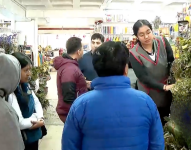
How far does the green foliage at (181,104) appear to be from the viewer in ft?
5.89

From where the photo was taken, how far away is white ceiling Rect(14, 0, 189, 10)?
10.7 m

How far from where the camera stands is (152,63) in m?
2.13

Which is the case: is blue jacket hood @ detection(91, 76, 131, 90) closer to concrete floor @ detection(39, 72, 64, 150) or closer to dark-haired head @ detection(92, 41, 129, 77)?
dark-haired head @ detection(92, 41, 129, 77)

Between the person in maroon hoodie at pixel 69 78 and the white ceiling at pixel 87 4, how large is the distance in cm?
825

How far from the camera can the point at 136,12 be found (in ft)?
41.1

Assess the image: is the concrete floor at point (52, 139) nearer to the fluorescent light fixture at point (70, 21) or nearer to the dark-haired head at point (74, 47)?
the dark-haired head at point (74, 47)

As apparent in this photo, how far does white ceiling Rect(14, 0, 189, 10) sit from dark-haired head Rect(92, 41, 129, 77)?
955 centimetres

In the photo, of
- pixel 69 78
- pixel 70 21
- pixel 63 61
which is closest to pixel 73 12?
pixel 70 21

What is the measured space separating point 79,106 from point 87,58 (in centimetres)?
196

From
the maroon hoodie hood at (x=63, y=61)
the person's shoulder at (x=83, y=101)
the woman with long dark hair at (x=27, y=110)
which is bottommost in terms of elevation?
the woman with long dark hair at (x=27, y=110)

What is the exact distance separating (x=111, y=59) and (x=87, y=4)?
35.1 feet

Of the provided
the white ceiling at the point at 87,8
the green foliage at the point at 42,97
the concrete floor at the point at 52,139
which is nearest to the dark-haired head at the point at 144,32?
the concrete floor at the point at 52,139

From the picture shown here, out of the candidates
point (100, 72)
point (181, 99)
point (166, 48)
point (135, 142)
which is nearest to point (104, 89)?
point (100, 72)

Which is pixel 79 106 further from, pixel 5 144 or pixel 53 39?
pixel 53 39
